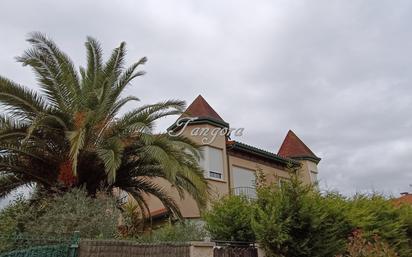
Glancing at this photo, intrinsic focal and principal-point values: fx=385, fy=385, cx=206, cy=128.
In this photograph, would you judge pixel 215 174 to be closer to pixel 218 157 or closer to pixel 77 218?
pixel 218 157

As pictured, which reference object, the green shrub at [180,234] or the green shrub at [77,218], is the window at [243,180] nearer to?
the green shrub at [180,234]

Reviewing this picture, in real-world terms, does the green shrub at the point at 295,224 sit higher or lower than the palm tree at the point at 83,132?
lower

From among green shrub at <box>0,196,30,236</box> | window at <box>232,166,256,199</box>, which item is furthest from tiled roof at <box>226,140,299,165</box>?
green shrub at <box>0,196,30,236</box>

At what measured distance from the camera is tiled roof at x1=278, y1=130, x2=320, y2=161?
90.6ft

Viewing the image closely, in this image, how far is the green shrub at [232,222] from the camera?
11.0 metres

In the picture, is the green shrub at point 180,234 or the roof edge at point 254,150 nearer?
the green shrub at point 180,234

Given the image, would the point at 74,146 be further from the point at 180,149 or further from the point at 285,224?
the point at 285,224

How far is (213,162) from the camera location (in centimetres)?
1989

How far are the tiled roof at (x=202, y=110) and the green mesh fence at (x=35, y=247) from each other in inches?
516

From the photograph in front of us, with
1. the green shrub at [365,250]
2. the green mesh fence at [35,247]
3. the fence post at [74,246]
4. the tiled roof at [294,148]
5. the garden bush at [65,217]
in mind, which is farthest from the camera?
the tiled roof at [294,148]

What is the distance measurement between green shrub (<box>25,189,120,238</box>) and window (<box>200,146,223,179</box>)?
930 cm

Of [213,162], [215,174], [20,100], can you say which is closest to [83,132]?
[20,100]

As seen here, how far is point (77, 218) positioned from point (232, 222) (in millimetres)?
4260

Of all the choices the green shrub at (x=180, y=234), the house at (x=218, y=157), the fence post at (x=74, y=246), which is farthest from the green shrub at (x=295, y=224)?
the house at (x=218, y=157)
